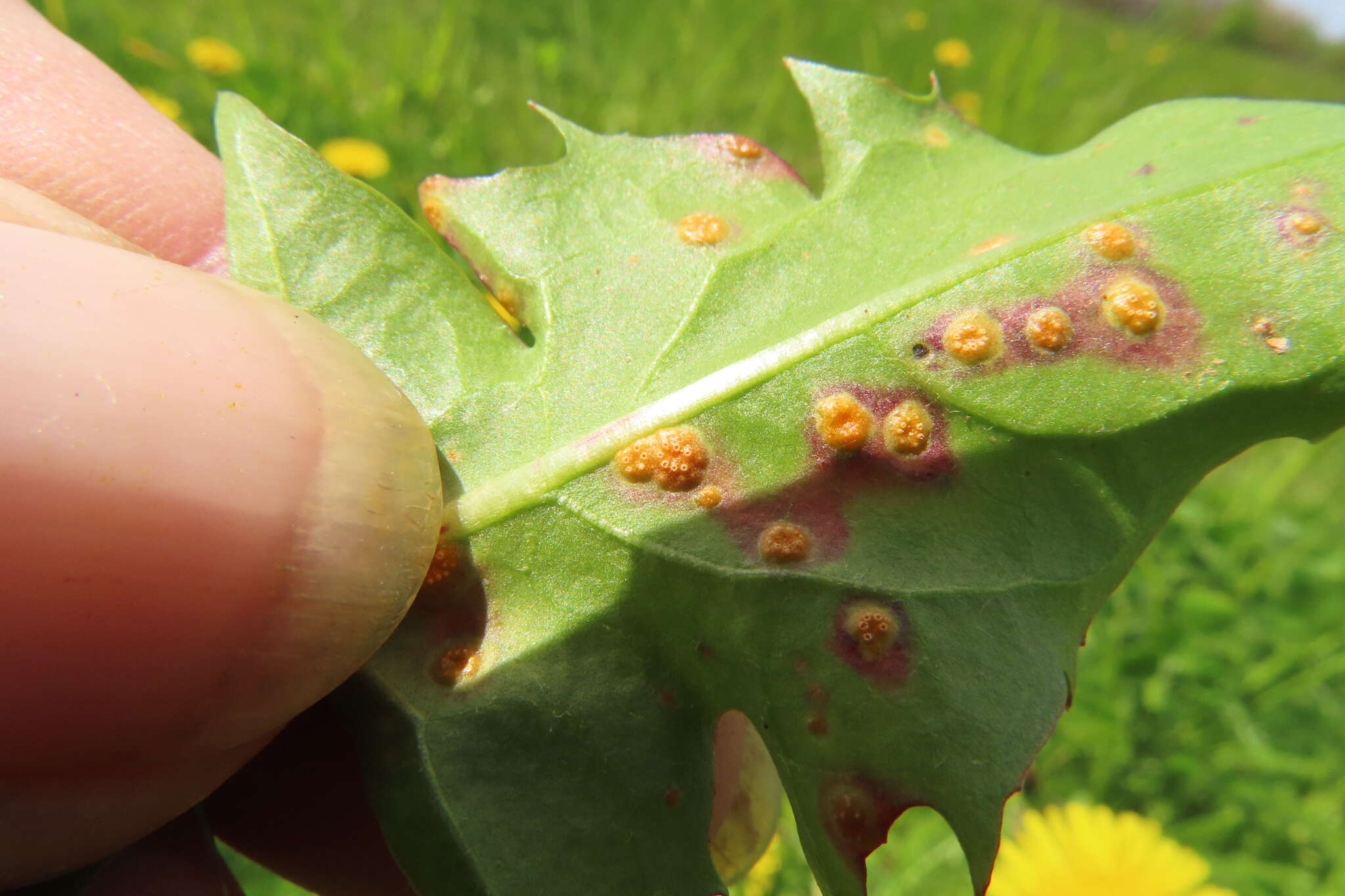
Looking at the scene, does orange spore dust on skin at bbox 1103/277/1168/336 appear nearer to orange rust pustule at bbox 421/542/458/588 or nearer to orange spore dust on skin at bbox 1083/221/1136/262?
orange spore dust on skin at bbox 1083/221/1136/262

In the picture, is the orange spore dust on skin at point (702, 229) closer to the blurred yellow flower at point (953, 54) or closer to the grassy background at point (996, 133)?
the grassy background at point (996, 133)

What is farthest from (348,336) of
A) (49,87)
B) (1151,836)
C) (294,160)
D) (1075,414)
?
(1151,836)

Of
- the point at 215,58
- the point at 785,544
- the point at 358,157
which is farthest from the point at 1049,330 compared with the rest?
the point at 215,58

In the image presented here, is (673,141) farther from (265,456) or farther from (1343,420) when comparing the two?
(1343,420)

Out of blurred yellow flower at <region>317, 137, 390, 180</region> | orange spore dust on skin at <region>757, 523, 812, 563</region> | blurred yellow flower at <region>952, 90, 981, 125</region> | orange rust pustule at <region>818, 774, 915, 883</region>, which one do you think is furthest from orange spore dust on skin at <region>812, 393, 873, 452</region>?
blurred yellow flower at <region>952, 90, 981, 125</region>

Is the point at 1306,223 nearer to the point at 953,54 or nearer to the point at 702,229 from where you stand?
the point at 702,229
